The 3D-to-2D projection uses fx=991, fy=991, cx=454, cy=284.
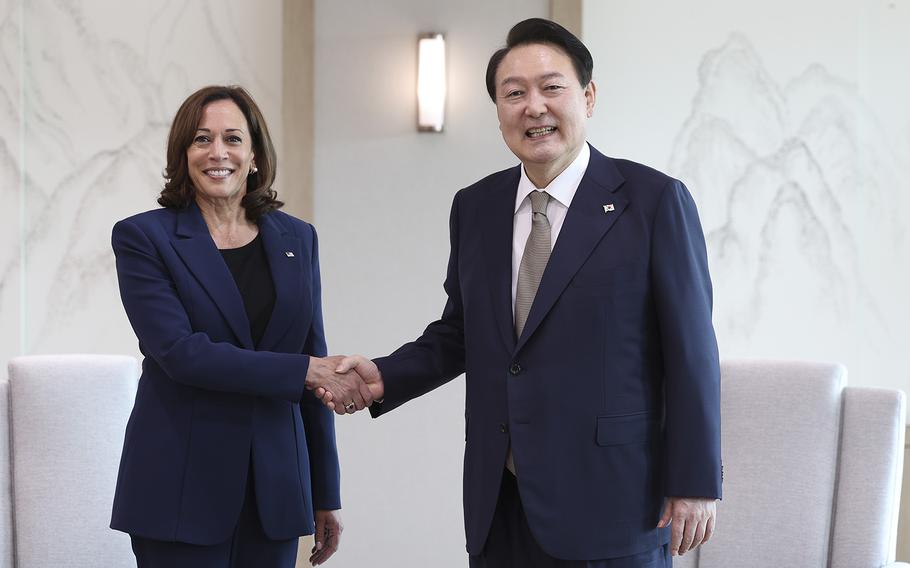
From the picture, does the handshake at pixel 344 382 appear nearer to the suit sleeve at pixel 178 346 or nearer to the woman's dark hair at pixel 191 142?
the suit sleeve at pixel 178 346

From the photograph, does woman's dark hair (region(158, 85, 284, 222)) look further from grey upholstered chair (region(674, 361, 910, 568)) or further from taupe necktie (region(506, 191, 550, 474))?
grey upholstered chair (region(674, 361, 910, 568))

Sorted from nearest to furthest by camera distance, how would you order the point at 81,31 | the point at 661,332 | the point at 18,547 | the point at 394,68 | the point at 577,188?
the point at 661,332 → the point at 577,188 → the point at 18,547 → the point at 81,31 → the point at 394,68

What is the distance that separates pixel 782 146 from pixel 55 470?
9.45 feet

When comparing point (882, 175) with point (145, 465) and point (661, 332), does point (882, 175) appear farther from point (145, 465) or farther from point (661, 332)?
point (145, 465)

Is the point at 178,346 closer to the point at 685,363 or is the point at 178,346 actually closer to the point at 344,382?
the point at 344,382

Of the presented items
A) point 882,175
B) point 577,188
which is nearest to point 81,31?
point 577,188

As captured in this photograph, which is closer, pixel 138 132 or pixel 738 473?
pixel 738 473

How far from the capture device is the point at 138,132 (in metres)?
Answer: 3.64

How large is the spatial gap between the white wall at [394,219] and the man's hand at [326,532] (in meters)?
1.70

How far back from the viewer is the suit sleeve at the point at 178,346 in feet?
6.95

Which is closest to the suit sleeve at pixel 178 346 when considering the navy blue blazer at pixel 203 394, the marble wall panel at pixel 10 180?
the navy blue blazer at pixel 203 394

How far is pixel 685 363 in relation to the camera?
6.23 feet

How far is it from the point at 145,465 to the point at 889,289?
9.65ft

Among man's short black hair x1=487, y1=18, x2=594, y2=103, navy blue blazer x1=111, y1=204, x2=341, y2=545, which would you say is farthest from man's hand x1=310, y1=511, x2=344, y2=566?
man's short black hair x1=487, y1=18, x2=594, y2=103
